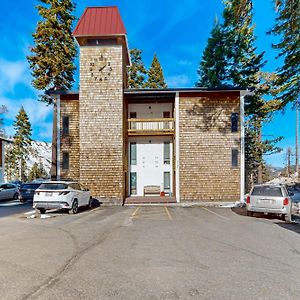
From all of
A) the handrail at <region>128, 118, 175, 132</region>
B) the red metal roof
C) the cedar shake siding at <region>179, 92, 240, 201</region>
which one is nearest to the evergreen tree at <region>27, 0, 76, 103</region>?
the red metal roof

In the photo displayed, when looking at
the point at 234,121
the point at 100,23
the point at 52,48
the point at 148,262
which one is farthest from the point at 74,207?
the point at 52,48

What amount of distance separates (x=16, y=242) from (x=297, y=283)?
6.65 metres

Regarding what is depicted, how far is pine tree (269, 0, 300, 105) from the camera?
1245 cm

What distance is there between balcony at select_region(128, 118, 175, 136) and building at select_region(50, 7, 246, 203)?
0.26 m

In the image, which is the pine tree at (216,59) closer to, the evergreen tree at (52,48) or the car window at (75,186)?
the evergreen tree at (52,48)

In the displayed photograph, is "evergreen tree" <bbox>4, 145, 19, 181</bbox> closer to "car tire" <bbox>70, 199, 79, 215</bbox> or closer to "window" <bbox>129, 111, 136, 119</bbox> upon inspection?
"window" <bbox>129, 111, 136, 119</bbox>

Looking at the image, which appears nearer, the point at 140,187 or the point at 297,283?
the point at 297,283

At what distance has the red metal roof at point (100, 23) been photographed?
1964cm

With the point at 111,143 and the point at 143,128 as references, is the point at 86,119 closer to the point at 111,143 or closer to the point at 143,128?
the point at 111,143

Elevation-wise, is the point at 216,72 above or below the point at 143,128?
above

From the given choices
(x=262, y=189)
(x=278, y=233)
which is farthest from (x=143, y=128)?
(x=278, y=233)

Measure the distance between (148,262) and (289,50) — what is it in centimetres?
1415

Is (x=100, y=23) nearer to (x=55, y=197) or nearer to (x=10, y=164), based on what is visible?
(x=55, y=197)

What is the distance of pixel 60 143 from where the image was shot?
67.6ft
